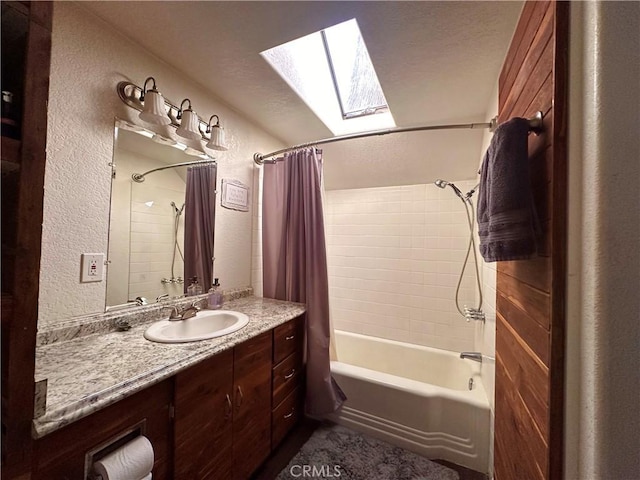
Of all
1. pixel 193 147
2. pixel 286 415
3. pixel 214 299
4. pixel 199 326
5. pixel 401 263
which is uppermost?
pixel 193 147

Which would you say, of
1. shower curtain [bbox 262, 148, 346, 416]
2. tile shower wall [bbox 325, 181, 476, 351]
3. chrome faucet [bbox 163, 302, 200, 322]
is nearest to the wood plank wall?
shower curtain [bbox 262, 148, 346, 416]

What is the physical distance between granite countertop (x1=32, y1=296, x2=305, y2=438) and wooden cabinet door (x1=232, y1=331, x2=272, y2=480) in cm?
12

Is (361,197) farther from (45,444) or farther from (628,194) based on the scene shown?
(45,444)

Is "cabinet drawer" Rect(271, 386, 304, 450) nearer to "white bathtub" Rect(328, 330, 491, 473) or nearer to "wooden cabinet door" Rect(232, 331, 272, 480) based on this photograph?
"wooden cabinet door" Rect(232, 331, 272, 480)

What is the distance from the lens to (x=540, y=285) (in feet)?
2.14

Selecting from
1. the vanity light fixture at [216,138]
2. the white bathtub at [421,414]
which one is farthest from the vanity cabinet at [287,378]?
the vanity light fixture at [216,138]

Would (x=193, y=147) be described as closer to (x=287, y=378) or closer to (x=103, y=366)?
(x=103, y=366)

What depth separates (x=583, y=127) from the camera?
1.69ft

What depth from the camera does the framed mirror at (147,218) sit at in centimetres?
124

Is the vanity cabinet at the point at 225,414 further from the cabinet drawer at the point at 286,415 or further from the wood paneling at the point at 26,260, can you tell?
the wood paneling at the point at 26,260

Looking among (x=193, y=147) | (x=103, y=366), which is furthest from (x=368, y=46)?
(x=103, y=366)

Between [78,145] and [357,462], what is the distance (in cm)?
222

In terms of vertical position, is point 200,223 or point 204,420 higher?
point 200,223

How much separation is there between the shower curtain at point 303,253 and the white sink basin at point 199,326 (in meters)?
0.51
